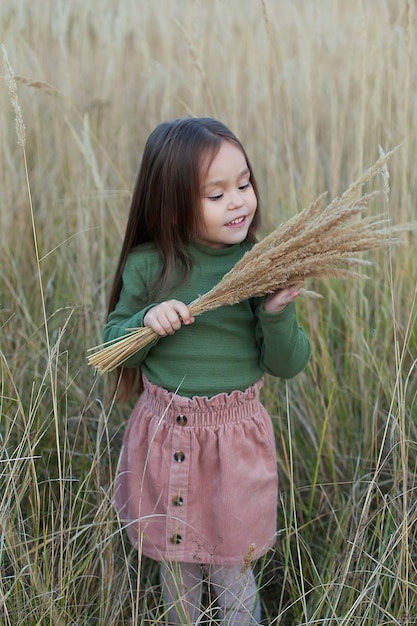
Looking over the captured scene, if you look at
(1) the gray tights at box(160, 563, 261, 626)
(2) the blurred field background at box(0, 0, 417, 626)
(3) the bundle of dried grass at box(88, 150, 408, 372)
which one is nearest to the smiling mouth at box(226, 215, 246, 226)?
(3) the bundle of dried grass at box(88, 150, 408, 372)

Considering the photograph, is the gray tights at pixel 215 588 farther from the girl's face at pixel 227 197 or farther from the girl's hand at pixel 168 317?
the girl's face at pixel 227 197

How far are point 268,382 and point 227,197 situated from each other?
29.8 inches

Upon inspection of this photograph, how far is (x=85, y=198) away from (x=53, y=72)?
4.16ft

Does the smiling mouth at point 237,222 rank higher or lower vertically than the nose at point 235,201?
lower

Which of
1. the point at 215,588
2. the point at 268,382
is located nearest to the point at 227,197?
the point at 268,382

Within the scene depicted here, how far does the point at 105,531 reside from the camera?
1540mm

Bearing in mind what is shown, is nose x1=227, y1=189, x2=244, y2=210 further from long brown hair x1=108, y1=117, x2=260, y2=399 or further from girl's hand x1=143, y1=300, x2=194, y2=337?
girl's hand x1=143, y1=300, x2=194, y2=337

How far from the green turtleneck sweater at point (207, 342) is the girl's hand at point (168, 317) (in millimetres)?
114

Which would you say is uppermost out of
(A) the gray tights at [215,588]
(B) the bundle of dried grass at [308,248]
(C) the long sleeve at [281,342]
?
(B) the bundle of dried grass at [308,248]

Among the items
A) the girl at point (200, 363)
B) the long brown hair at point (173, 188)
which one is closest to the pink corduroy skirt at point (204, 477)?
the girl at point (200, 363)

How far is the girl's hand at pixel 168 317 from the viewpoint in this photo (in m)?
1.38

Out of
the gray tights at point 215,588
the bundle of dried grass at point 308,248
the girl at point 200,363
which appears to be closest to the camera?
the bundle of dried grass at point 308,248

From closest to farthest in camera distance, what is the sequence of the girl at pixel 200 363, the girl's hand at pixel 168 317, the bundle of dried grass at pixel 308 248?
the bundle of dried grass at pixel 308 248 < the girl's hand at pixel 168 317 < the girl at pixel 200 363

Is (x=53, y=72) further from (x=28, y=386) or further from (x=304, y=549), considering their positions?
(x=304, y=549)
